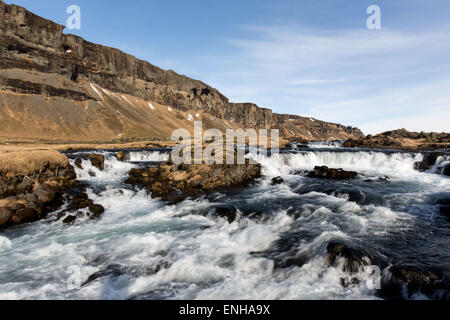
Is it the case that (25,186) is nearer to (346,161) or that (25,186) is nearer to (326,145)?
(346,161)

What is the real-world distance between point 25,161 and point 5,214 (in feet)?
25.4

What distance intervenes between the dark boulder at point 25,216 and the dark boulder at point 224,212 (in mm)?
10576

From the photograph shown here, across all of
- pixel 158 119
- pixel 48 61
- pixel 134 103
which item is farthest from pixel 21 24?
pixel 158 119

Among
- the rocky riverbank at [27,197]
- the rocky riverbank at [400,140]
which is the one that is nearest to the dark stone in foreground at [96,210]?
the rocky riverbank at [27,197]

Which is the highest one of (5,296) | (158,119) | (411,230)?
(158,119)

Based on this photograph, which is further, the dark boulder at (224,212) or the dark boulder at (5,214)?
the dark boulder at (224,212)

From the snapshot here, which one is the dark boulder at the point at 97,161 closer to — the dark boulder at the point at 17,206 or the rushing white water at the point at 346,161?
the dark boulder at the point at 17,206

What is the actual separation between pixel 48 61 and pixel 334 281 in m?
146

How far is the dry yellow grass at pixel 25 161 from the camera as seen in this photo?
18.6 metres

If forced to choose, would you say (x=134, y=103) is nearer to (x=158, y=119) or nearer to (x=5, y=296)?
(x=158, y=119)

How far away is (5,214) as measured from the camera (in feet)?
45.1

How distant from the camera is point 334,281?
800cm

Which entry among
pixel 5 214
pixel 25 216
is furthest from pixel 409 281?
pixel 5 214
